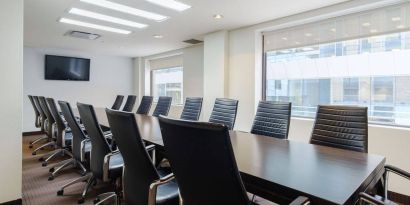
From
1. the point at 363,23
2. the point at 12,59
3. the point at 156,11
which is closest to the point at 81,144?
the point at 12,59

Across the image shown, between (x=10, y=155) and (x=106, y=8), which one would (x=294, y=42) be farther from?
(x=10, y=155)

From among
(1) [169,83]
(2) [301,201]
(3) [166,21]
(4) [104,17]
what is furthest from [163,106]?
(2) [301,201]

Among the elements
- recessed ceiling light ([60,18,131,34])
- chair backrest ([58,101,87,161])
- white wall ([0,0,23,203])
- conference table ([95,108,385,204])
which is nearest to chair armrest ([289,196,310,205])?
conference table ([95,108,385,204])

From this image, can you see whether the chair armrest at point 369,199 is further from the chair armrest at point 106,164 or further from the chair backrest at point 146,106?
the chair backrest at point 146,106

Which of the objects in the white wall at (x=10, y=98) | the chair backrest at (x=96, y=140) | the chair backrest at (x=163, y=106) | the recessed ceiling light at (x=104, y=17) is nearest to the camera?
the chair backrest at (x=96, y=140)

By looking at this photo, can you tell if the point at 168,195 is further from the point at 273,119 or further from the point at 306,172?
the point at 273,119

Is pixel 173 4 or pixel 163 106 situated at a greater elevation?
pixel 173 4

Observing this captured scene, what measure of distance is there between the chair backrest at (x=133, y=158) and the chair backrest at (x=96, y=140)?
40 cm

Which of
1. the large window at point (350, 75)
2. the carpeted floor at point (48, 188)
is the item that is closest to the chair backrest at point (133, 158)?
the carpeted floor at point (48, 188)

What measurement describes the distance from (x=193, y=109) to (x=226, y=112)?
2.02ft

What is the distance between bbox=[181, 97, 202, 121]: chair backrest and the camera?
3309 millimetres

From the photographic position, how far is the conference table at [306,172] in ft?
3.17

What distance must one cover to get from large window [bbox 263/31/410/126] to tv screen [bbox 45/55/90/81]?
5.43 m

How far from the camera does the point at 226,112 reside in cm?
294
